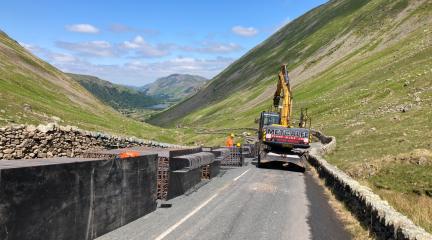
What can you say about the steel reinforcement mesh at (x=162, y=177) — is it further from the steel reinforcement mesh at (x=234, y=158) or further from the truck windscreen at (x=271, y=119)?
the truck windscreen at (x=271, y=119)

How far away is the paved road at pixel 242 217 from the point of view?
38.0ft

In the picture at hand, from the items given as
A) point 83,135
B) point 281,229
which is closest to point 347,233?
point 281,229

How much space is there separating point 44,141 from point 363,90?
60.7 m

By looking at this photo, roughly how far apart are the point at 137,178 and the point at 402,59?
234ft

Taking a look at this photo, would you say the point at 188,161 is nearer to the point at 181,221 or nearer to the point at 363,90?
the point at 181,221

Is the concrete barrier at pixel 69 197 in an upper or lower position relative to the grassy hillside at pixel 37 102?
lower

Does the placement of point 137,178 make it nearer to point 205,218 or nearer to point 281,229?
point 205,218

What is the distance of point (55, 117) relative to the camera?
127ft

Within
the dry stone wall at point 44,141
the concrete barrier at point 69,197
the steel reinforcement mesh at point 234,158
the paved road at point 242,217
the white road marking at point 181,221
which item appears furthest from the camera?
the steel reinforcement mesh at point 234,158

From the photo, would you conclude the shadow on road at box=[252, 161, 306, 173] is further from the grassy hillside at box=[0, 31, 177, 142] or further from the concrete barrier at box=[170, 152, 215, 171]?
the grassy hillside at box=[0, 31, 177, 142]

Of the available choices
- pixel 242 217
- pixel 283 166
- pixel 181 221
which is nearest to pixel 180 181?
pixel 242 217

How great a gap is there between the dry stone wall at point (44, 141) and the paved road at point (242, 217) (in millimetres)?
7489

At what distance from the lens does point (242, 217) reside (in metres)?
13.9

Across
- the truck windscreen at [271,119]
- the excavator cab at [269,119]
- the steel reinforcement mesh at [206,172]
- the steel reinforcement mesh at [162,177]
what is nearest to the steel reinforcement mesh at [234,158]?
the excavator cab at [269,119]
